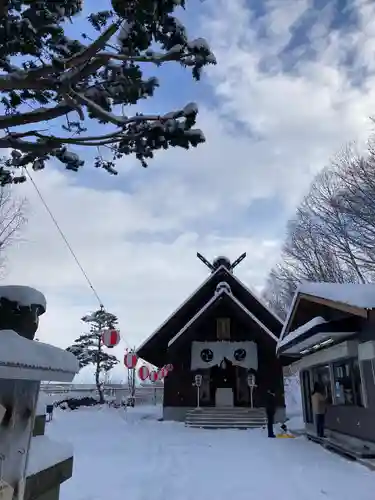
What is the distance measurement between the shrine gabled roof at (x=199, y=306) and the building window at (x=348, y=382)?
9878mm

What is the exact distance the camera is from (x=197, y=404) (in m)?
21.2

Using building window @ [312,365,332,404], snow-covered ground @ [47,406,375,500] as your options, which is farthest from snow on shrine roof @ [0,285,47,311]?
building window @ [312,365,332,404]

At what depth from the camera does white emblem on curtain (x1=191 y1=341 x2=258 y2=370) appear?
68.6 feet

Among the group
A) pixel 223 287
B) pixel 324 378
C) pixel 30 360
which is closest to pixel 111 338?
pixel 223 287

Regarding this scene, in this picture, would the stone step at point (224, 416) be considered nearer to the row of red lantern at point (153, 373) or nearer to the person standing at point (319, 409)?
the row of red lantern at point (153, 373)

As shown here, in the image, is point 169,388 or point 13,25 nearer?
point 13,25

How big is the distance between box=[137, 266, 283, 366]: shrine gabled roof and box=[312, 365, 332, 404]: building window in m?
7.41

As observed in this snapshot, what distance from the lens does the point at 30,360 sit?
171 cm

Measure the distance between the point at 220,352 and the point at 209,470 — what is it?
12.6 meters

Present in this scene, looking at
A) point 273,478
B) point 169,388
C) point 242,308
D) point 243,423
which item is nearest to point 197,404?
point 169,388

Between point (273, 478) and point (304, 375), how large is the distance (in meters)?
9.10

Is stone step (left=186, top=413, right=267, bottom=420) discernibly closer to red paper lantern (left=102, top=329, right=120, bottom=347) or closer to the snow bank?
red paper lantern (left=102, top=329, right=120, bottom=347)

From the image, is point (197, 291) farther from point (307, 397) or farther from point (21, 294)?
point (21, 294)

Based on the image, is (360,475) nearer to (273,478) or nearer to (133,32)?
(273,478)
